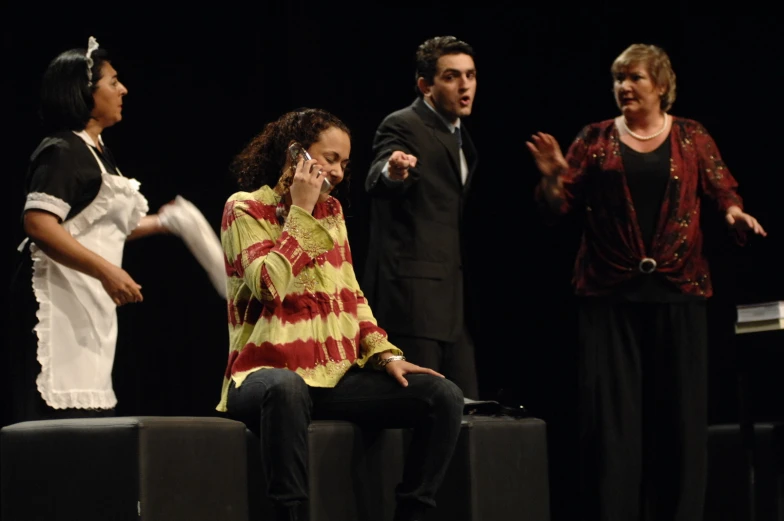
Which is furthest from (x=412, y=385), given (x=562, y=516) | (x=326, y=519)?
(x=562, y=516)

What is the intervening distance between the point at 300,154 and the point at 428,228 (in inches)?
37.3

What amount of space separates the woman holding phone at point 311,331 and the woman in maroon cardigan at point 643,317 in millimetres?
940

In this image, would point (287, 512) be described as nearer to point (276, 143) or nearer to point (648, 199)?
point (276, 143)

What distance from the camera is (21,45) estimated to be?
371 centimetres

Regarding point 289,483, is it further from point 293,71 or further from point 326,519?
point 293,71

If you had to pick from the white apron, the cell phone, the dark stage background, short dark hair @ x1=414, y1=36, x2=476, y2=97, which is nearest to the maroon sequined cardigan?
short dark hair @ x1=414, y1=36, x2=476, y2=97

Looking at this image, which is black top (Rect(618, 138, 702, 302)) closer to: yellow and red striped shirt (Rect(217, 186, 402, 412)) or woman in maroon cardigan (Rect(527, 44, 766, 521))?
woman in maroon cardigan (Rect(527, 44, 766, 521))

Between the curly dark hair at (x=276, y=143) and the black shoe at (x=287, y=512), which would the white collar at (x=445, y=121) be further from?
the black shoe at (x=287, y=512)

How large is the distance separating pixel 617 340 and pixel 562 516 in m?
1.13

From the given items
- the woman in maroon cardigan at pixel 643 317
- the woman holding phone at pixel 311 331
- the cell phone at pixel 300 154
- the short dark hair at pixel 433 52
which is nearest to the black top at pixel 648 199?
the woman in maroon cardigan at pixel 643 317

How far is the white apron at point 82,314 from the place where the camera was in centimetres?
280

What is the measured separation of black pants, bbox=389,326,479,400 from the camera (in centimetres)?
349

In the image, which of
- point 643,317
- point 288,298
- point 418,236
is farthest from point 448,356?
point 288,298

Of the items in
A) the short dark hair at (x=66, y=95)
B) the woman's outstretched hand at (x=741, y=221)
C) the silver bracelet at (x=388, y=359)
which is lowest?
the silver bracelet at (x=388, y=359)
